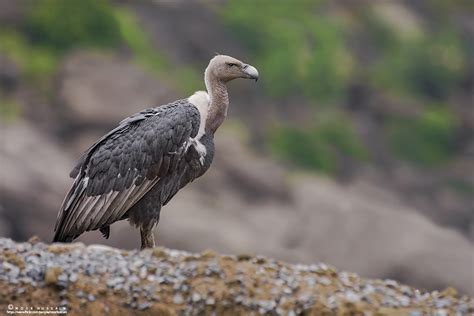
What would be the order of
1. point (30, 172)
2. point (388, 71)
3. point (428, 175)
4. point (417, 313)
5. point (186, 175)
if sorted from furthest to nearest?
point (388, 71) → point (428, 175) → point (30, 172) → point (186, 175) → point (417, 313)

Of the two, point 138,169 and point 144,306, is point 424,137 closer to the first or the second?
point 138,169

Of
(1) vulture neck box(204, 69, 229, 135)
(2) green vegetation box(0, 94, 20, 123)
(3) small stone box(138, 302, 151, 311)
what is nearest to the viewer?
(3) small stone box(138, 302, 151, 311)

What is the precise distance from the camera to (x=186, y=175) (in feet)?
46.0

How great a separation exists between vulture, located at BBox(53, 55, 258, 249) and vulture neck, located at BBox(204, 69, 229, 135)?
0.23 metres

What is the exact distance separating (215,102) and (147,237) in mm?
2054

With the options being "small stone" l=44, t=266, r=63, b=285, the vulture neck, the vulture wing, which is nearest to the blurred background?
the vulture neck

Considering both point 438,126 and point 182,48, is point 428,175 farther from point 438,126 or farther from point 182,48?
point 182,48

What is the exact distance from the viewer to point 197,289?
467 inches

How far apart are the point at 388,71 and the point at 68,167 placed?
86.0 ft

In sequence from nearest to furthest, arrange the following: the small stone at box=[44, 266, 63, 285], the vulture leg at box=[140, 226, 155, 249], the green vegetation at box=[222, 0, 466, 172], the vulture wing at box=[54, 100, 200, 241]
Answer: the small stone at box=[44, 266, 63, 285]
the vulture wing at box=[54, 100, 200, 241]
the vulture leg at box=[140, 226, 155, 249]
the green vegetation at box=[222, 0, 466, 172]

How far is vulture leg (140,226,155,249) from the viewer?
13844mm

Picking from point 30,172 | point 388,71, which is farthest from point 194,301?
point 388,71

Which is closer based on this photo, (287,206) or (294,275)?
(294,275)

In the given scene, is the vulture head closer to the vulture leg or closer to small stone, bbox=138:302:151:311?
the vulture leg
